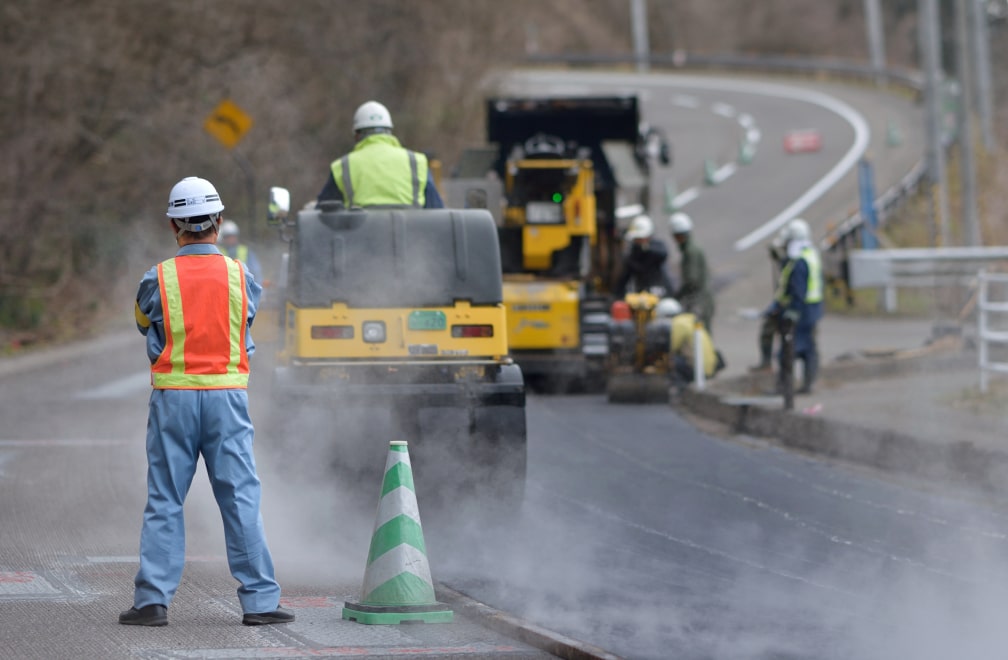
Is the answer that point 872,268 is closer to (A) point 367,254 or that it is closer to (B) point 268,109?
(A) point 367,254

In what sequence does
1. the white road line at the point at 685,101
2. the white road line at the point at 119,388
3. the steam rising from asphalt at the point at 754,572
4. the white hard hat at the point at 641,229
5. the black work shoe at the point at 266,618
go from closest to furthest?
the steam rising from asphalt at the point at 754,572, the black work shoe at the point at 266,618, the white road line at the point at 119,388, the white hard hat at the point at 641,229, the white road line at the point at 685,101

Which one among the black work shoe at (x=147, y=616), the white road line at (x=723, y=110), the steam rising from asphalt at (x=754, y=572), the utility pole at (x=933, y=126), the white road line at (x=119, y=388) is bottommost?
the steam rising from asphalt at (x=754, y=572)

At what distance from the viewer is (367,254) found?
9.93 metres

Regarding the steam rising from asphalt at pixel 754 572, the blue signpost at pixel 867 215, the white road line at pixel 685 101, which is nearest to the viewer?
the steam rising from asphalt at pixel 754 572

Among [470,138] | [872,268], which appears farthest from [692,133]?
[872,268]

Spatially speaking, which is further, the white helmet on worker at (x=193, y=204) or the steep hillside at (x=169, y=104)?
the steep hillside at (x=169, y=104)

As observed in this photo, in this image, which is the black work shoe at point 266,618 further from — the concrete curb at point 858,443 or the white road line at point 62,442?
the white road line at point 62,442

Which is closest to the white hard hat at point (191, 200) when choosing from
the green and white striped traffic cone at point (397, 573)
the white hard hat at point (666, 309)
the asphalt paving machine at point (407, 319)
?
the green and white striped traffic cone at point (397, 573)

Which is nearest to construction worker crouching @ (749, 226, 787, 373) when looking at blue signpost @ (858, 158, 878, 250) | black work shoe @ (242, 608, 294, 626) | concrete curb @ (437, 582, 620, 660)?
concrete curb @ (437, 582, 620, 660)

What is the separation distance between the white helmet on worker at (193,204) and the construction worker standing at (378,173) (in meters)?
3.27

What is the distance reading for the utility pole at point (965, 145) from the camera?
68.3 ft

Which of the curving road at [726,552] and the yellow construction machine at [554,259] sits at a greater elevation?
the yellow construction machine at [554,259]

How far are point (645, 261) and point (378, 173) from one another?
9.17 m

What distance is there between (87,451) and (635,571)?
5.88 m
